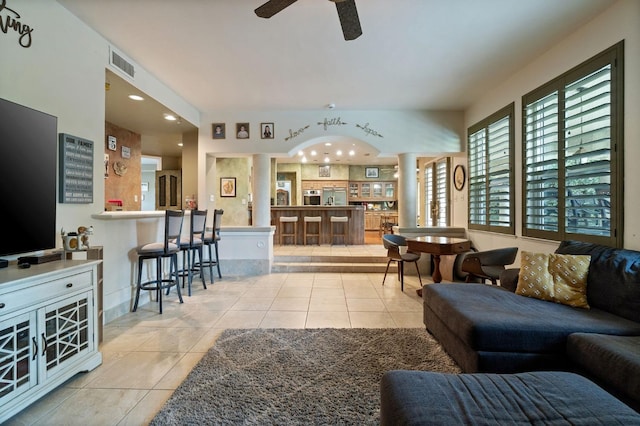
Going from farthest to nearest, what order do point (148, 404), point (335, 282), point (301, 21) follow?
1. point (335, 282)
2. point (301, 21)
3. point (148, 404)

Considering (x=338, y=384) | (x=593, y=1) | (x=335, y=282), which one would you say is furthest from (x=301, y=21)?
(x=335, y=282)

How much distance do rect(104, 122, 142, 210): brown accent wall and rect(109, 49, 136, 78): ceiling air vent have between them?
243 cm

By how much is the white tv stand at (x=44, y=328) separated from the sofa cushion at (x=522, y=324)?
2675mm

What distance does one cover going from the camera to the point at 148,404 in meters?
1.76

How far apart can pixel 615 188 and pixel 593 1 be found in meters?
1.62

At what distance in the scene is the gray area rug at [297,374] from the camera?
1.63m

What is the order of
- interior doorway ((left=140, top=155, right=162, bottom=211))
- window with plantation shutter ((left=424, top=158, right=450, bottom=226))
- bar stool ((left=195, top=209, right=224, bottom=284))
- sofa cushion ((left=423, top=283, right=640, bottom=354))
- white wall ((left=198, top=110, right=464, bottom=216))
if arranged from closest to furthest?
sofa cushion ((left=423, top=283, right=640, bottom=354)) → bar stool ((left=195, top=209, right=224, bottom=284)) → white wall ((left=198, top=110, right=464, bottom=216)) → window with plantation shutter ((left=424, top=158, right=450, bottom=226)) → interior doorway ((left=140, top=155, right=162, bottom=211))

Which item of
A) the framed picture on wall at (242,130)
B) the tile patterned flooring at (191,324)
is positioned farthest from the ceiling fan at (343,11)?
the framed picture on wall at (242,130)

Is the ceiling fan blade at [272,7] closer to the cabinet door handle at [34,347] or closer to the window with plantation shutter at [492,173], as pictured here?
the cabinet door handle at [34,347]

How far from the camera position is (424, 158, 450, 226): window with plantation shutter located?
6038 millimetres

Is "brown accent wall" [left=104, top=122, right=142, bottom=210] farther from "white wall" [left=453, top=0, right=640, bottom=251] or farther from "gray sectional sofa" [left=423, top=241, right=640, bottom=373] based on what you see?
"white wall" [left=453, top=0, right=640, bottom=251]

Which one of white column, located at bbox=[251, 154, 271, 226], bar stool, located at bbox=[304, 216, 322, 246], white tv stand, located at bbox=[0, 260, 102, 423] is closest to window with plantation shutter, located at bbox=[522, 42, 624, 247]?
white column, located at bbox=[251, 154, 271, 226]

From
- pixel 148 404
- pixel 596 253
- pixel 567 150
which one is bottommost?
pixel 148 404

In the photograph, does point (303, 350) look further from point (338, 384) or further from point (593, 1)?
point (593, 1)
